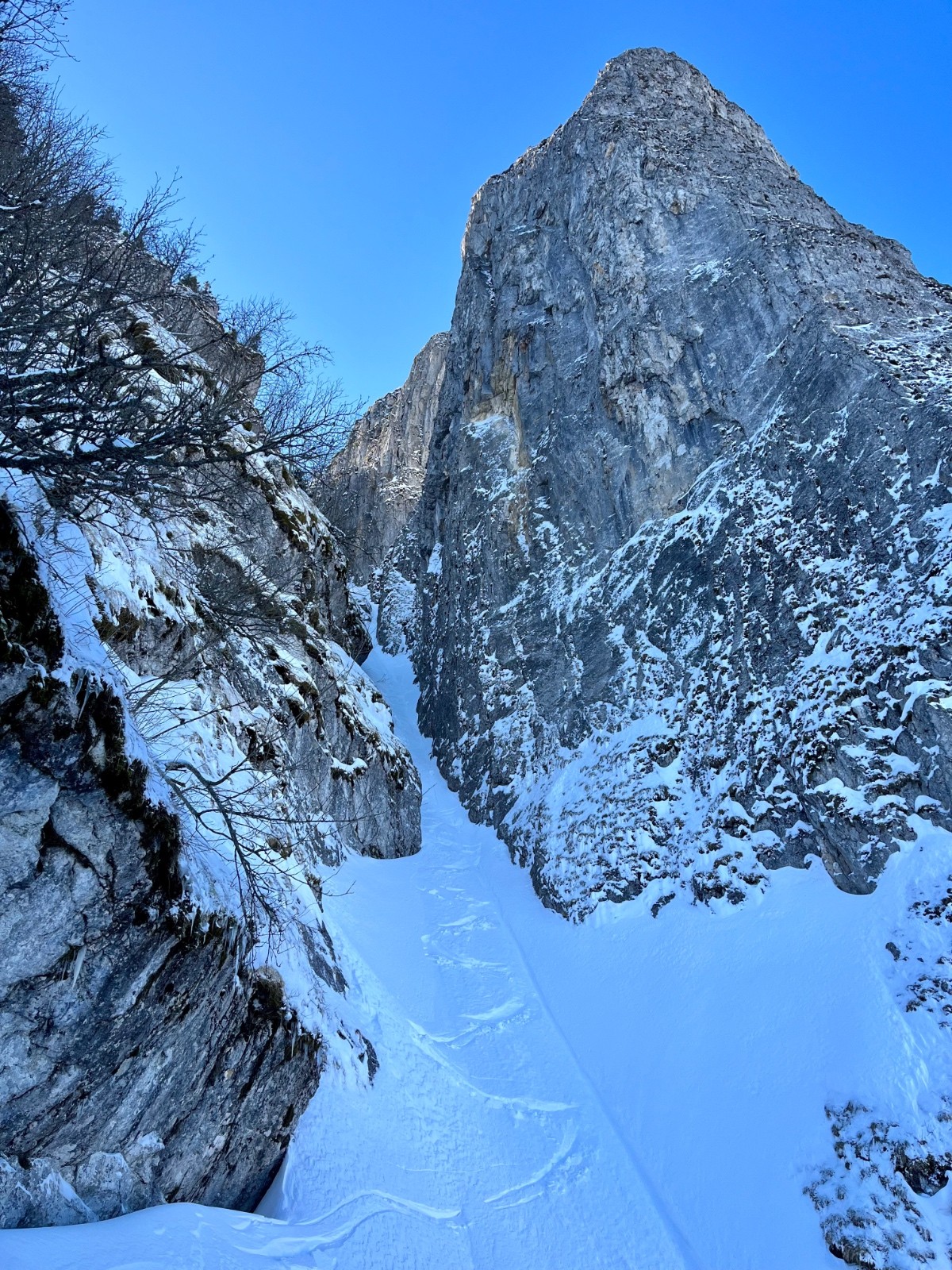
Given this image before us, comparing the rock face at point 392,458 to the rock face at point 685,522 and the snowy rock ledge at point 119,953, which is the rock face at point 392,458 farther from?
the snowy rock ledge at point 119,953

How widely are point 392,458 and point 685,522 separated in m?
35.7

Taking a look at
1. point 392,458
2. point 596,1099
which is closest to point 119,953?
point 596,1099

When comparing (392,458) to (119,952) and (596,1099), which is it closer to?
(596,1099)

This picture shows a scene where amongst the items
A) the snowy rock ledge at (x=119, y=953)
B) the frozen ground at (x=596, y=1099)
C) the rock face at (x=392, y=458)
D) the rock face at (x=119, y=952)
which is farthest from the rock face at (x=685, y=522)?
the rock face at (x=392, y=458)

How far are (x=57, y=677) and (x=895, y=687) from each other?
389 inches

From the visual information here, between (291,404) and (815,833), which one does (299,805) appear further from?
(815,833)

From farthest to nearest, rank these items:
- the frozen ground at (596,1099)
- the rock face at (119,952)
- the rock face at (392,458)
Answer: the rock face at (392,458) → the frozen ground at (596,1099) → the rock face at (119,952)

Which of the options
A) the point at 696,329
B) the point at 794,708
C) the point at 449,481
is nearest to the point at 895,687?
the point at 794,708

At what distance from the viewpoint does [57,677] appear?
140 inches

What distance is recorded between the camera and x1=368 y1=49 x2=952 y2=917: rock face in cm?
993

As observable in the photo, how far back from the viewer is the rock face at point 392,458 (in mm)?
41062

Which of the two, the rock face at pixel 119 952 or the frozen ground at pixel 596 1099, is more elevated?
the rock face at pixel 119 952

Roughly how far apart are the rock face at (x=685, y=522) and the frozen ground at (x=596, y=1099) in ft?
3.79

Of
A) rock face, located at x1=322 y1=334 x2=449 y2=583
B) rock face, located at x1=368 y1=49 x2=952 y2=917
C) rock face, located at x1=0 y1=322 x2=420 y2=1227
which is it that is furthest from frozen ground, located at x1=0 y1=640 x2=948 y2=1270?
rock face, located at x1=322 y1=334 x2=449 y2=583
